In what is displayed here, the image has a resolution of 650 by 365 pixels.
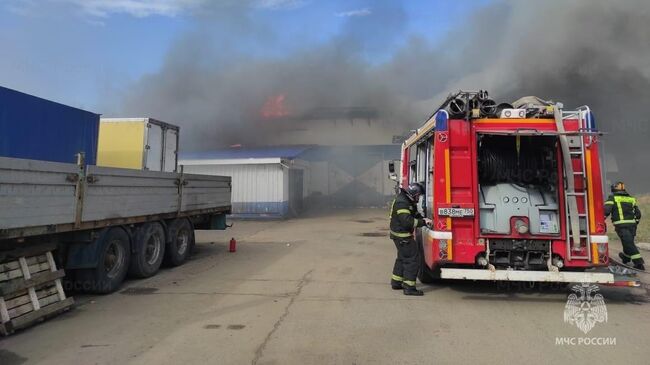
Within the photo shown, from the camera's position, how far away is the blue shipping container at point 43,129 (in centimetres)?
552

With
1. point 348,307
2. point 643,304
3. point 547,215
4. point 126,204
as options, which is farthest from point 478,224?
point 126,204

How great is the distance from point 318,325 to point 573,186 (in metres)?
3.10

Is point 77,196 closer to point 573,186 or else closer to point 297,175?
point 573,186

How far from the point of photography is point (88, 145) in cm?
707

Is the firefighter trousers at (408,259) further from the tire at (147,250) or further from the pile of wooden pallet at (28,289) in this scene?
the pile of wooden pallet at (28,289)

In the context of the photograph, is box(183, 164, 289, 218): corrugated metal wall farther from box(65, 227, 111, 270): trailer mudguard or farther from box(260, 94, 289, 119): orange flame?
box(65, 227, 111, 270): trailer mudguard

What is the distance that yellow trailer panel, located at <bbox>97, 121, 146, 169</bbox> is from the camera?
838cm

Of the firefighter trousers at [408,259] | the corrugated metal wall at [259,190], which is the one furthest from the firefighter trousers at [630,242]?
the corrugated metal wall at [259,190]

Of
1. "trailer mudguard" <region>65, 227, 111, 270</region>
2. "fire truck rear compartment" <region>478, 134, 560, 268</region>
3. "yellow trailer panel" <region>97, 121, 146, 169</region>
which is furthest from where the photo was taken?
"yellow trailer panel" <region>97, 121, 146, 169</region>

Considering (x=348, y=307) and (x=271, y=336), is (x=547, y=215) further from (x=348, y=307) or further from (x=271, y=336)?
(x=271, y=336)

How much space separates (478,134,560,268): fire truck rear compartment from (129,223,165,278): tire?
14.7 feet

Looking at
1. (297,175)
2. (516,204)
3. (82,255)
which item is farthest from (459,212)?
(297,175)

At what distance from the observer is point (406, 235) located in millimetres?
5391

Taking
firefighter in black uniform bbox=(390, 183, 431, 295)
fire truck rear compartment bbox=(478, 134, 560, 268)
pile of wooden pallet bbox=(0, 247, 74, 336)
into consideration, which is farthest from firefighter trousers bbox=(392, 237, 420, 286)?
pile of wooden pallet bbox=(0, 247, 74, 336)
